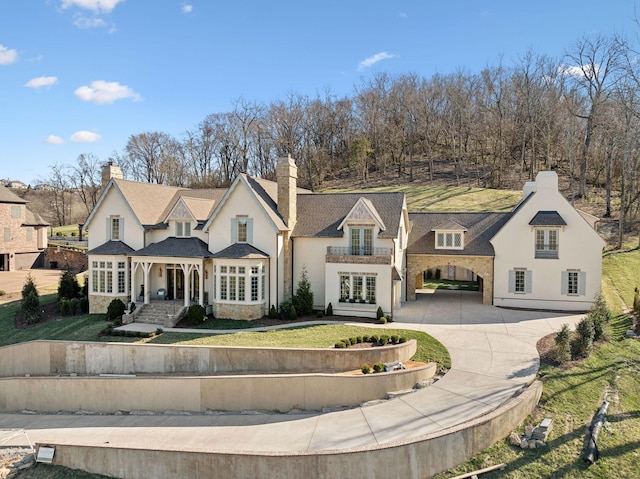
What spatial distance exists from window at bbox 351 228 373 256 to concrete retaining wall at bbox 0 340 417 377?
781 centimetres

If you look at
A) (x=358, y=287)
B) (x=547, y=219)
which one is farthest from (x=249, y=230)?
(x=547, y=219)

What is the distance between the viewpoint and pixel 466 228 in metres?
29.8

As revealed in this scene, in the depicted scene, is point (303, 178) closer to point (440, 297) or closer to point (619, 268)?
point (440, 297)

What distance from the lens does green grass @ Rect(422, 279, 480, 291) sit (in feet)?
114

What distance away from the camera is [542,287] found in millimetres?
27156

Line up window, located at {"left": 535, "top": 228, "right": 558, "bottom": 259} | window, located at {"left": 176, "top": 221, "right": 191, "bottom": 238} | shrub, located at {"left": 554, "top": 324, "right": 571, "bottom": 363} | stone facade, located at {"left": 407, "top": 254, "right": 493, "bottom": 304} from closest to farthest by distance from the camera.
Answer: shrub, located at {"left": 554, "top": 324, "right": 571, "bottom": 363}
window, located at {"left": 535, "top": 228, "right": 558, "bottom": 259}
window, located at {"left": 176, "top": 221, "right": 191, "bottom": 238}
stone facade, located at {"left": 407, "top": 254, "right": 493, "bottom": 304}

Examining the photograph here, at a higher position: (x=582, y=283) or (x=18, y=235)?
(x=18, y=235)

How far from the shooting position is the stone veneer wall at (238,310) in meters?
24.7

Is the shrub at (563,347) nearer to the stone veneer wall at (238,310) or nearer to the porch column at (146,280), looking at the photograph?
the stone veneer wall at (238,310)

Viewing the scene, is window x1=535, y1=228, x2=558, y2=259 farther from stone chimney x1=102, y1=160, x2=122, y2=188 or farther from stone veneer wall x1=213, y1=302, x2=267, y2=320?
stone chimney x1=102, y1=160, x2=122, y2=188

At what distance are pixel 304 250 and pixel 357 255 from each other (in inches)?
135

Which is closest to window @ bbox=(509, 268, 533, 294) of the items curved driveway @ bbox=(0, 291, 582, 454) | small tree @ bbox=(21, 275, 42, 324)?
curved driveway @ bbox=(0, 291, 582, 454)

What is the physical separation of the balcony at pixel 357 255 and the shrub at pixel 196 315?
25.2 feet

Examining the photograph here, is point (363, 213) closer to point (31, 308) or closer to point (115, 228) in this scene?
point (115, 228)
